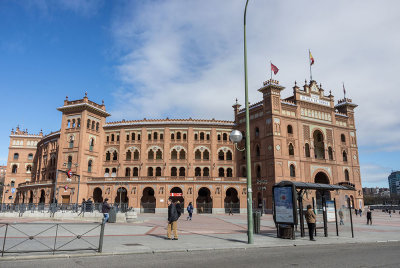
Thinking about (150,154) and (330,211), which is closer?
(330,211)

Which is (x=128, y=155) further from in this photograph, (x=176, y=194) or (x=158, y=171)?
(x=176, y=194)

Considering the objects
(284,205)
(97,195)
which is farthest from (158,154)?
(284,205)

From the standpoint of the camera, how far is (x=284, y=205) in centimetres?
1542

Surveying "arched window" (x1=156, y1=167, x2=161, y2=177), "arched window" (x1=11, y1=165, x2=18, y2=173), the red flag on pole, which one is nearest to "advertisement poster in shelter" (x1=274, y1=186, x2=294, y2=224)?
the red flag on pole

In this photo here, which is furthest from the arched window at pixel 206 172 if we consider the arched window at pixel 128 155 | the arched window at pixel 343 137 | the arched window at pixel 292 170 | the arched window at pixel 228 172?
the arched window at pixel 343 137

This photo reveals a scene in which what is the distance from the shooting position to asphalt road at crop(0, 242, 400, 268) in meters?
8.33

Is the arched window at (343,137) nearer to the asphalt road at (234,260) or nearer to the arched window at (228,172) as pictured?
the arched window at (228,172)

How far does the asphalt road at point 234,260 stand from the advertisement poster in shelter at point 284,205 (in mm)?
3906

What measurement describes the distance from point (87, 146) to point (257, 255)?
1827 inches

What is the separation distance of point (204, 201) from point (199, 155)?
26.8 feet

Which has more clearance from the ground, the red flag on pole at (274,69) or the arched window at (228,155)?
the red flag on pole at (274,69)

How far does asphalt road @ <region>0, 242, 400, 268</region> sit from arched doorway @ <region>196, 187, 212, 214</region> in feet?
121

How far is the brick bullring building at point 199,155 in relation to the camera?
48.3 metres

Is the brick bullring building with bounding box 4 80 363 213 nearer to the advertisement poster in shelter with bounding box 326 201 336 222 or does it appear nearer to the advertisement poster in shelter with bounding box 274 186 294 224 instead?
the advertisement poster in shelter with bounding box 326 201 336 222
